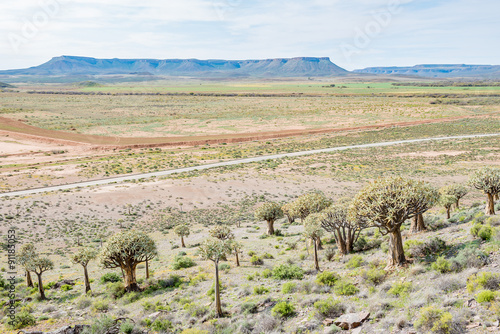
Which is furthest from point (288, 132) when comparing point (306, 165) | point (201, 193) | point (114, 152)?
point (201, 193)

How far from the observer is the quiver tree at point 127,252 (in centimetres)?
1962

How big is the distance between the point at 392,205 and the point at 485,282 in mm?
4761

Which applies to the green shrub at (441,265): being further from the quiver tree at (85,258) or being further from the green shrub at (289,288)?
the quiver tree at (85,258)

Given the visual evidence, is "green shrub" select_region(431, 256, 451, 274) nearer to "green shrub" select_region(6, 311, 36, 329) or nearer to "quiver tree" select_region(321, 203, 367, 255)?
"quiver tree" select_region(321, 203, 367, 255)

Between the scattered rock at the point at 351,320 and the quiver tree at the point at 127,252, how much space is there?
1214 cm

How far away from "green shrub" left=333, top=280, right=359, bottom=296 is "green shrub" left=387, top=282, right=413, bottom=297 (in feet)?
5.59

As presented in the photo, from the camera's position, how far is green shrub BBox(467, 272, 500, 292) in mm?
12263

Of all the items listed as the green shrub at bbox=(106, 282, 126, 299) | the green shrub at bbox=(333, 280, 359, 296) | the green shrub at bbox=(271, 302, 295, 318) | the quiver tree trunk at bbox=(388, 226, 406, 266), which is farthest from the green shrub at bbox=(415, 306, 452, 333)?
the green shrub at bbox=(106, 282, 126, 299)

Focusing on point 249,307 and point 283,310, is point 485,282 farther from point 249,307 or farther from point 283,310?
point 249,307

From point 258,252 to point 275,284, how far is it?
22.9ft

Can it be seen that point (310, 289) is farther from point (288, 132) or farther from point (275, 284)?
point (288, 132)

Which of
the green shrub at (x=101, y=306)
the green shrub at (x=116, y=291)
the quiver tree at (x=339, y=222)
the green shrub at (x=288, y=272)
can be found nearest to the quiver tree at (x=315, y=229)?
the quiver tree at (x=339, y=222)

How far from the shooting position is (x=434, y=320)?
11125mm

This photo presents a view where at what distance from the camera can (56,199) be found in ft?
136
